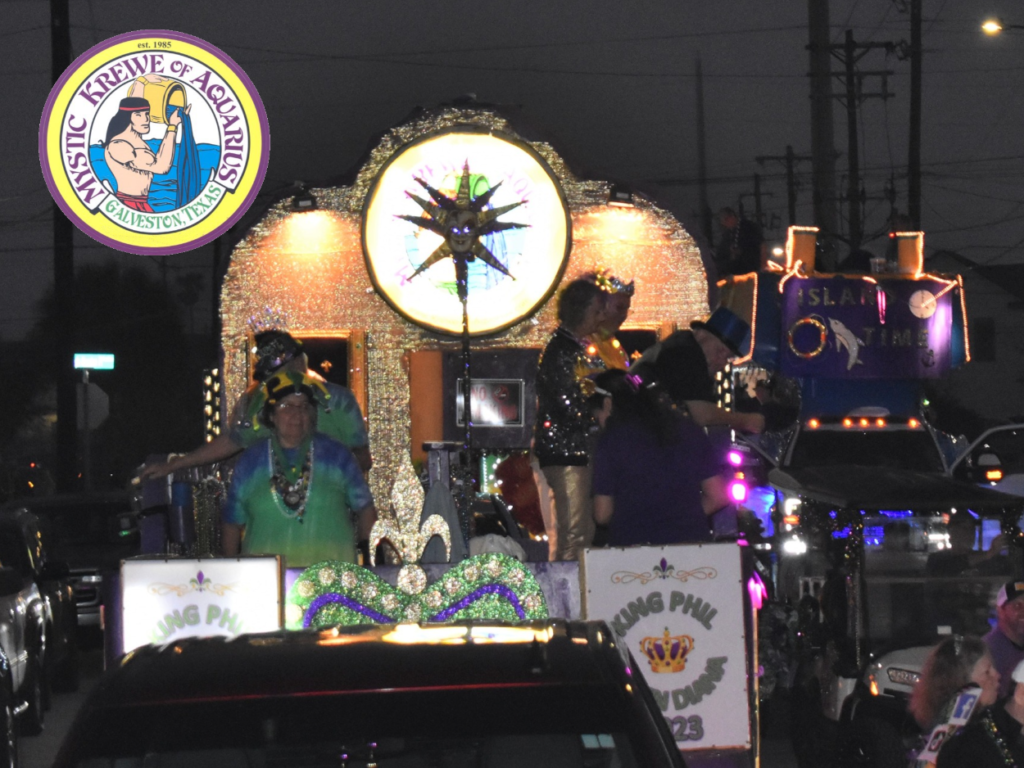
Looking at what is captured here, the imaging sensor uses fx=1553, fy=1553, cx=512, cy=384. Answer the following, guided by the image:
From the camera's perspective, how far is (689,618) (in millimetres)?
6328

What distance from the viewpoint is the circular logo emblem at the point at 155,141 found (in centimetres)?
991

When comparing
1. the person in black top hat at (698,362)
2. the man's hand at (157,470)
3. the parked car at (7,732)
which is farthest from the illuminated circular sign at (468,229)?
the parked car at (7,732)

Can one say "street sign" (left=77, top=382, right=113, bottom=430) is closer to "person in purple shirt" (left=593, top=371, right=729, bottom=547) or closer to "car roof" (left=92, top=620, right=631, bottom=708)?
"person in purple shirt" (left=593, top=371, right=729, bottom=547)

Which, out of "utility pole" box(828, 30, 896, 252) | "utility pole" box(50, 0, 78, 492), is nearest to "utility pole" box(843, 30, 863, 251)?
"utility pole" box(828, 30, 896, 252)

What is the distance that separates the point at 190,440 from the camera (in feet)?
194

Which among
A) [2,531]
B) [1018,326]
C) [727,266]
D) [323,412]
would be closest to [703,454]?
[323,412]

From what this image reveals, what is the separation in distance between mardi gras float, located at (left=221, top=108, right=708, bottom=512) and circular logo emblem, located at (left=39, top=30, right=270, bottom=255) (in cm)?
68

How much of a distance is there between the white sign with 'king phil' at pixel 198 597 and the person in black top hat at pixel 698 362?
7.33 feet

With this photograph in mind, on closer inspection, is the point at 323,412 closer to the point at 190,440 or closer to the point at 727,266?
the point at 727,266

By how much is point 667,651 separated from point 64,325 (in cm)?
1952

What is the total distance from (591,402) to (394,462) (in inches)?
130

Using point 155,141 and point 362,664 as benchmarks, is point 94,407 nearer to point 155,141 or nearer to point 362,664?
point 155,141

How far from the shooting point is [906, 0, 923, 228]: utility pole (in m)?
31.8

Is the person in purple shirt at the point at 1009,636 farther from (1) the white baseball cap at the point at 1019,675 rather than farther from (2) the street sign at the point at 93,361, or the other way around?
(2) the street sign at the point at 93,361
